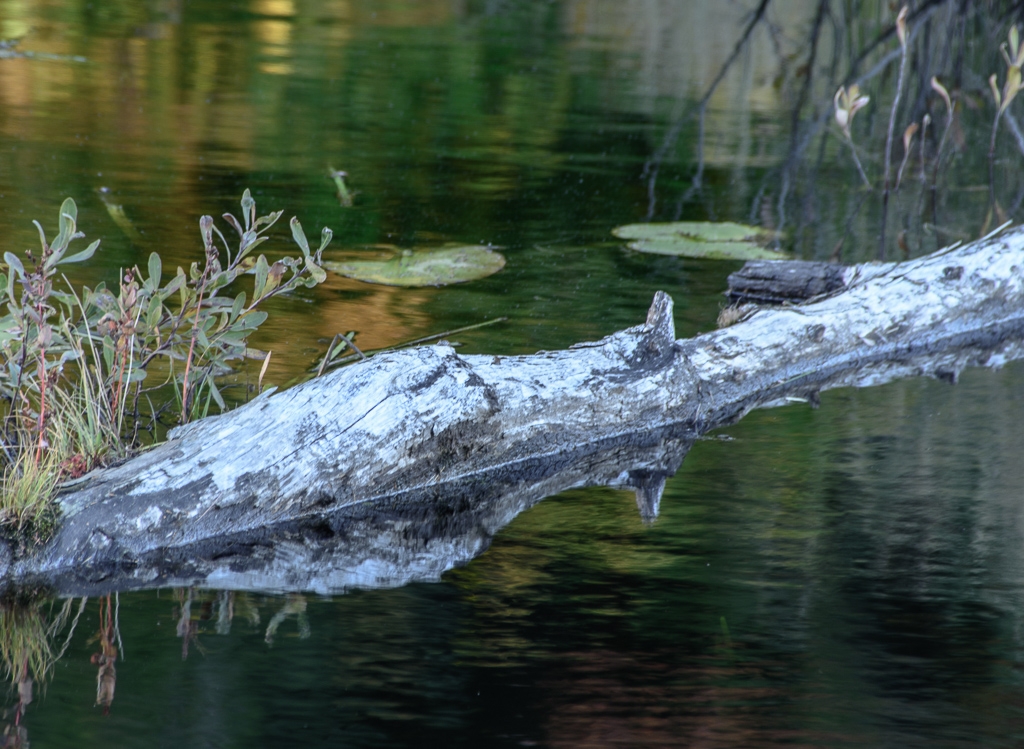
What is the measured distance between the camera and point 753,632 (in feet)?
11.1

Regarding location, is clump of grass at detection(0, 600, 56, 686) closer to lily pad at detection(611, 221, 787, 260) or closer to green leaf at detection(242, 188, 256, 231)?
green leaf at detection(242, 188, 256, 231)

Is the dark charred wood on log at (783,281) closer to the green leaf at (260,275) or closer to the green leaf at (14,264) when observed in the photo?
the green leaf at (260,275)

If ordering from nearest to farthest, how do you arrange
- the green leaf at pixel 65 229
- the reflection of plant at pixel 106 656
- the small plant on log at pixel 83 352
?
the reflection of plant at pixel 106 656 → the small plant on log at pixel 83 352 → the green leaf at pixel 65 229

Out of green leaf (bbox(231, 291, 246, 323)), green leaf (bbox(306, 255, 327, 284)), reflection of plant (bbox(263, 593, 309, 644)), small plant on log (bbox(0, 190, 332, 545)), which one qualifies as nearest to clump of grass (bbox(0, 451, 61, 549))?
small plant on log (bbox(0, 190, 332, 545))

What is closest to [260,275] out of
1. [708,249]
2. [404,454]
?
[404,454]

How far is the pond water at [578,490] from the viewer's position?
2965 mm

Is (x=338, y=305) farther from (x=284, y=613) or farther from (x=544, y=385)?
(x=284, y=613)

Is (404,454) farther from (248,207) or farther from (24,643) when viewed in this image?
(24,643)

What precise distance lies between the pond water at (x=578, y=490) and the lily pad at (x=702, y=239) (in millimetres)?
97

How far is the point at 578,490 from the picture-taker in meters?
4.30

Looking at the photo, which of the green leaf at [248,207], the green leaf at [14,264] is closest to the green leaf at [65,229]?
the green leaf at [14,264]

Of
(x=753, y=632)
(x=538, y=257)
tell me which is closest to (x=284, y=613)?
(x=753, y=632)

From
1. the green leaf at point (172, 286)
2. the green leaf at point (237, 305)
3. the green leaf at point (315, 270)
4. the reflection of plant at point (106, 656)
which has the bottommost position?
the reflection of plant at point (106, 656)

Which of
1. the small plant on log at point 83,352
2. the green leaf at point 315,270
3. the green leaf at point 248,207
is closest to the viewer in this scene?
the small plant on log at point 83,352
